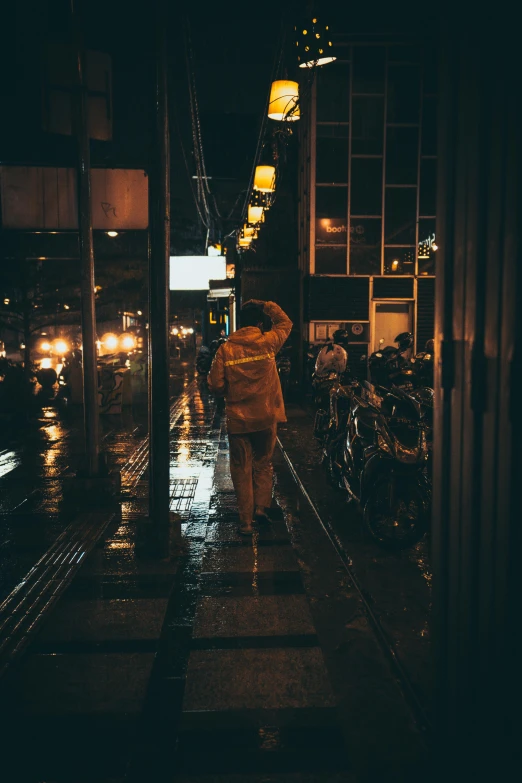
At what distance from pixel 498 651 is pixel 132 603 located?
3.18 meters

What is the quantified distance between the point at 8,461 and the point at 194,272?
15.8m

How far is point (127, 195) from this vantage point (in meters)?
7.32

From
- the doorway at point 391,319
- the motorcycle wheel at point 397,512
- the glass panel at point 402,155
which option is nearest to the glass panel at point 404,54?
the glass panel at point 402,155

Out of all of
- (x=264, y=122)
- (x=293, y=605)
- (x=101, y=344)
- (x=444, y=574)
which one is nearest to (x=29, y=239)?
(x=264, y=122)

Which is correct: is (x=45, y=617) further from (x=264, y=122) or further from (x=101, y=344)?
(x=101, y=344)

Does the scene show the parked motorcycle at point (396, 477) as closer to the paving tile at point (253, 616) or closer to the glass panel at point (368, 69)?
the paving tile at point (253, 616)

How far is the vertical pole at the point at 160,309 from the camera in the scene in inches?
215

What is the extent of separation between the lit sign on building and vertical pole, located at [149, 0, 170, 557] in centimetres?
1805

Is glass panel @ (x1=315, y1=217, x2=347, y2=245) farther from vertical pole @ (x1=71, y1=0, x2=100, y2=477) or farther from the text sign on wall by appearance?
vertical pole @ (x1=71, y1=0, x2=100, y2=477)

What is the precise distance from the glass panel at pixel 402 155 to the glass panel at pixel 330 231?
227 cm

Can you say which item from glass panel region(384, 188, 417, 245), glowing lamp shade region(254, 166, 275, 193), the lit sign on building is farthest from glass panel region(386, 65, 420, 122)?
the lit sign on building

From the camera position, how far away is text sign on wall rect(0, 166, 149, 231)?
→ 7.18 meters

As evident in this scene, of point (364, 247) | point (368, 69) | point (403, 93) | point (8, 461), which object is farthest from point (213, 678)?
point (403, 93)

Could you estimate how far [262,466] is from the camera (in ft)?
20.7
